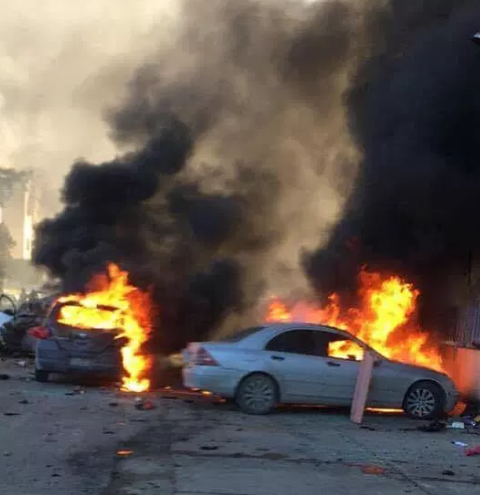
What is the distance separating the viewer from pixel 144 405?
38.6 ft

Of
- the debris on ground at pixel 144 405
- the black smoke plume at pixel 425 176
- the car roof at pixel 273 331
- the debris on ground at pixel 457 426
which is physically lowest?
the debris on ground at pixel 144 405

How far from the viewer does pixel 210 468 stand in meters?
7.68

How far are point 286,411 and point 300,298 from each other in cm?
757

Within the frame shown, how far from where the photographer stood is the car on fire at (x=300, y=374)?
38.5 ft

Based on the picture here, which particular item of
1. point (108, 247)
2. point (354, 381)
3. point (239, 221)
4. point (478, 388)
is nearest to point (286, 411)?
point (354, 381)

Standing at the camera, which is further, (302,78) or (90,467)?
(302,78)

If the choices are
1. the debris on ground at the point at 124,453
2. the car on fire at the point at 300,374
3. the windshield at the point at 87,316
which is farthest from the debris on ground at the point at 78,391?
the debris on ground at the point at 124,453

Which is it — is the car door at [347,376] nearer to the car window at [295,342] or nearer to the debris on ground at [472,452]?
the car window at [295,342]

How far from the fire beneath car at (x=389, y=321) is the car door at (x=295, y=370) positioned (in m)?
4.08

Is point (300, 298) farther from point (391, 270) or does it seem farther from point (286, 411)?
point (286, 411)

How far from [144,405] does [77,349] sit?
2.29 meters

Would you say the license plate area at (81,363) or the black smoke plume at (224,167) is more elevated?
the black smoke plume at (224,167)

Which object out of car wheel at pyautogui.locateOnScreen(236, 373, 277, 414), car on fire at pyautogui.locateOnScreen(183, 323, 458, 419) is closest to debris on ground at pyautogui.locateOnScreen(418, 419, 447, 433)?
car on fire at pyautogui.locateOnScreen(183, 323, 458, 419)

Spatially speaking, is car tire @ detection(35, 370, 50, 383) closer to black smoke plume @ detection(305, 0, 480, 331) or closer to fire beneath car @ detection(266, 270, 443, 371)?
fire beneath car @ detection(266, 270, 443, 371)
